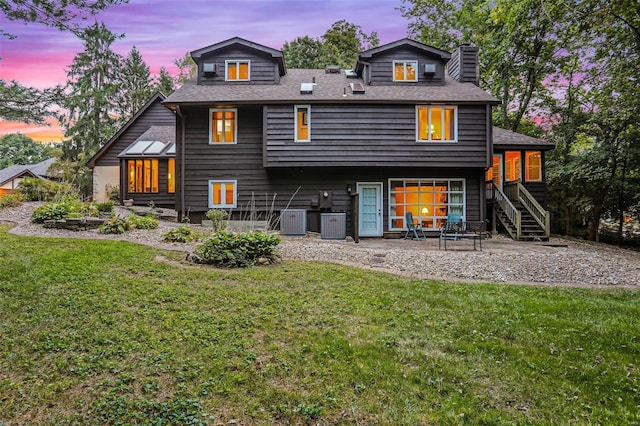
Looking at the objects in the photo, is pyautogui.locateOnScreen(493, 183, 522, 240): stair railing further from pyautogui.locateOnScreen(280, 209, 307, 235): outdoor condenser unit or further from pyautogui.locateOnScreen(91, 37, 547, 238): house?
pyautogui.locateOnScreen(280, 209, 307, 235): outdoor condenser unit

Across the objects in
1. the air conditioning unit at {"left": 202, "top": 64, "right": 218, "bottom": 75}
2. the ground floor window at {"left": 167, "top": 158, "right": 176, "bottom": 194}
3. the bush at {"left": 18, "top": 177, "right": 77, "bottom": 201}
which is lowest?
the bush at {"left": 18, "top": 177, "right": 77, "bottom": 201}

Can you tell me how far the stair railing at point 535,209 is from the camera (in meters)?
12.8

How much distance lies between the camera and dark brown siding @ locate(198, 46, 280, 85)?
14.4 meters

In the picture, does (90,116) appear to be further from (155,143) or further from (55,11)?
(55,11)

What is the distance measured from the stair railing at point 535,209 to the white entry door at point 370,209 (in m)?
5.57

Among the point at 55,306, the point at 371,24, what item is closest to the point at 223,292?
the point at 55,306

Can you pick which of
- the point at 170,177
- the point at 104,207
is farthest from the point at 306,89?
the point at 170,177

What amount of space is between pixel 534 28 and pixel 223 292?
65.0 ft

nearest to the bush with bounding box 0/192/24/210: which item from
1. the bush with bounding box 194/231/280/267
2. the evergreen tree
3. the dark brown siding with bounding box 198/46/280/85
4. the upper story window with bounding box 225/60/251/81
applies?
the dark brown siding with bounding box 198/46/280/85

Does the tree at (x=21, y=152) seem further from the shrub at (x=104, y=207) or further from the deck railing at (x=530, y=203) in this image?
the deck railing at (x=530, y=203)

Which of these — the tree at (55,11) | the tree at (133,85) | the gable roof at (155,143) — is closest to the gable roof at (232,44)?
the gable roof at (155,143)

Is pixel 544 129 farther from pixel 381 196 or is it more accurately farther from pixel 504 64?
pixel 381 196

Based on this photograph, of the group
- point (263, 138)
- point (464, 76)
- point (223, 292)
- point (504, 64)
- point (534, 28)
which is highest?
point (534, 28)

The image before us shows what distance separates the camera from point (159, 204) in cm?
1783
